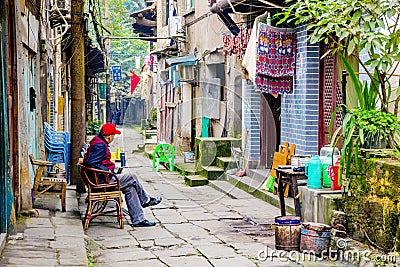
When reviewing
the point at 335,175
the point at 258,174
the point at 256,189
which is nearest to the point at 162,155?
the point at 258,174

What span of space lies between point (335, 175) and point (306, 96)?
3151 millimetres

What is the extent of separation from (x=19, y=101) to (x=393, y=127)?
4.91 m

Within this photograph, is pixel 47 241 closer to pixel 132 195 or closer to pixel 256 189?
pixel 132 195

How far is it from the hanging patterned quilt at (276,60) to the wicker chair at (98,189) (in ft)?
11.8

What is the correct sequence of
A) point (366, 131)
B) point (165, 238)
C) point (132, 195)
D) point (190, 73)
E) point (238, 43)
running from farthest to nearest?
1. point (190, 73)
2. point (238, 43)
3. point (132, 195)
4. point (165, 238)
5. point (366, 131)

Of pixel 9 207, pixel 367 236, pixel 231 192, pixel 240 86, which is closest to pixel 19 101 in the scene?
pixel 9 207

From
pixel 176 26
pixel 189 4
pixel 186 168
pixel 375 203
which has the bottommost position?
pixel 186 168

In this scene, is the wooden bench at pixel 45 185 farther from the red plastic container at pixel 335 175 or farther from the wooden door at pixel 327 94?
the wooden door at pixel 327 94

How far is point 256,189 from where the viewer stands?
40.9 feet

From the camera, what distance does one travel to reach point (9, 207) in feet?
24.6

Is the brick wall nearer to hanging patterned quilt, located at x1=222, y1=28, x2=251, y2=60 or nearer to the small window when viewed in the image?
hanging patterned quilt, located at x1=222, y1=28, x2=251, y2=60

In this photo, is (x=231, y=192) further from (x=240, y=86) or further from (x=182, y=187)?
(x=240, y=86)

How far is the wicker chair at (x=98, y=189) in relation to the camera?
9.16m

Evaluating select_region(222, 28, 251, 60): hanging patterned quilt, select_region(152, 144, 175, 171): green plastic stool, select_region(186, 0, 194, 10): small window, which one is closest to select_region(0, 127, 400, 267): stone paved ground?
select_region(222, 28, 251, 60): hanging patterned quilt
